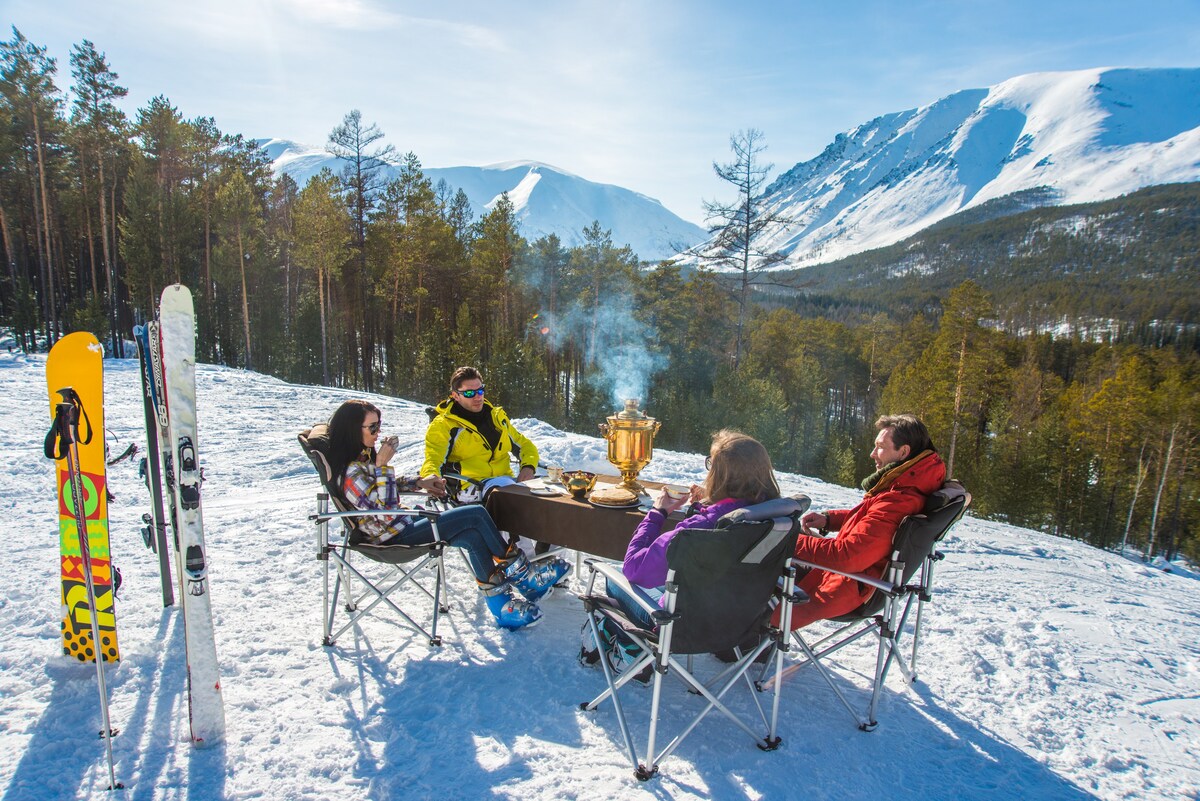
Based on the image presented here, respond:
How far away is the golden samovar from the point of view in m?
3.43

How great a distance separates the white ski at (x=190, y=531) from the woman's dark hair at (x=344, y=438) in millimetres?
810

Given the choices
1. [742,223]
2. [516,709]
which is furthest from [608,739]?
[742,223]

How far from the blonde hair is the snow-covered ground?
102 cm

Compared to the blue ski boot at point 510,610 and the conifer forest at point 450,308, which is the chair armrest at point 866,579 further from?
the conifer forest at point 450,308

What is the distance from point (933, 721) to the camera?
8.86 feet

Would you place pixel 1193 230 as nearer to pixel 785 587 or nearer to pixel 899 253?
pixel 899 253

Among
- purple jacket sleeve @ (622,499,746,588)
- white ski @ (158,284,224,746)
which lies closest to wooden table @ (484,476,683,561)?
purple jacket sleeve @ (622,499,746,588)

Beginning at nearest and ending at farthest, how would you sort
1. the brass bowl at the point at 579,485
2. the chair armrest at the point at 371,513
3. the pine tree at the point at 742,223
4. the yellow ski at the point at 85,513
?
the yellow ski at the point at 85,513, the chair armrest at the point at 371,513, the brass bowl at the point at 579,485, the pine tree at the point at 742,223

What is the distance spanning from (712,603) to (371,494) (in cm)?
186

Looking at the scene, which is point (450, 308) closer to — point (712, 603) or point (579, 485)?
point (579, 485)

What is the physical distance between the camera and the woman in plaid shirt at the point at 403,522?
10.4 feet

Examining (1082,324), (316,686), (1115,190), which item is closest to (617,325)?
(316,686)

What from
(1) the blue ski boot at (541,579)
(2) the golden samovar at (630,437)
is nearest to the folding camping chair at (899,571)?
(2) the golden samovar at (630,437)

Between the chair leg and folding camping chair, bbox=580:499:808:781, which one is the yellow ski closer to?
the chair leg
